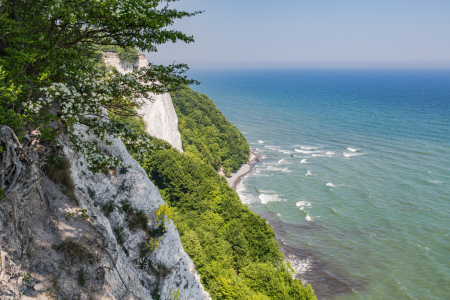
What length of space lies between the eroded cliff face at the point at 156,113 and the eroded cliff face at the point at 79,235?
39756 mm

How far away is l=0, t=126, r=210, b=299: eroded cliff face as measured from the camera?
8305 mm

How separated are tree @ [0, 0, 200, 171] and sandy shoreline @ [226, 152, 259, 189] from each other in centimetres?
6153

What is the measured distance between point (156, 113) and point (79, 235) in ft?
158

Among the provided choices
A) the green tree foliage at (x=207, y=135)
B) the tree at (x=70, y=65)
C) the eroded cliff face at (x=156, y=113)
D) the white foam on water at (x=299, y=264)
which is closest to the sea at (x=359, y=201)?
the white foam on water at (x=299, y=264)

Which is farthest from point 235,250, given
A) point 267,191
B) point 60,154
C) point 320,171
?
point 320,171

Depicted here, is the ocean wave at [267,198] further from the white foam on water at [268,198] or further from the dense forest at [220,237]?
the dense forest at [220,237]

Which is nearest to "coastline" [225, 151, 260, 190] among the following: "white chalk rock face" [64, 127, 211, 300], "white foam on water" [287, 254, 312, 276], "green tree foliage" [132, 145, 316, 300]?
"green tree foliage" [132, 145, 316, 300]

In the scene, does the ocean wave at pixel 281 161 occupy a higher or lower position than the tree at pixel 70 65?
lower

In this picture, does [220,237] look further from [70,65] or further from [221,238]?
[70,65]

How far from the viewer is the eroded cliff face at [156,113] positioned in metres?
54.3

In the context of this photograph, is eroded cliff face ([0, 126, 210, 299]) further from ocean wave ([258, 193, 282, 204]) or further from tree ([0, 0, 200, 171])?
ocean wave ([258, 193, 282, 204])

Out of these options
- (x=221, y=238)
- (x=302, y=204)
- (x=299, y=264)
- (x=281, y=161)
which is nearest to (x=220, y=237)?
(x=221, y=238)

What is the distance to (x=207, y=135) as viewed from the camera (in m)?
83.5

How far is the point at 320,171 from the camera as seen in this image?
257 ft
